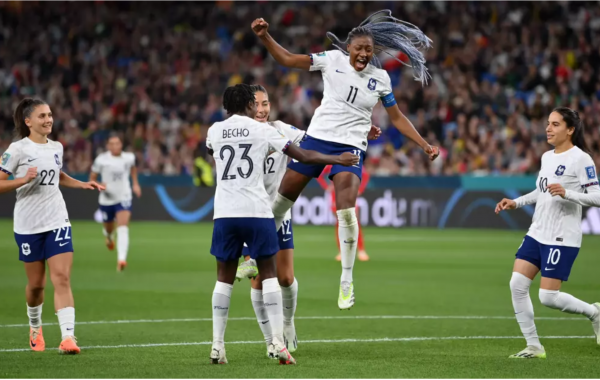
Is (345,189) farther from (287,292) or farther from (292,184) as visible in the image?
(287,292)

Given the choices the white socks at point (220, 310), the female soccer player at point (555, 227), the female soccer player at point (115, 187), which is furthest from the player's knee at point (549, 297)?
the female soccer player at point (115, 187)

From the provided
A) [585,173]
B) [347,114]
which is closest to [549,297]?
[585,173]

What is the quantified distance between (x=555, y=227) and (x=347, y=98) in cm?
228

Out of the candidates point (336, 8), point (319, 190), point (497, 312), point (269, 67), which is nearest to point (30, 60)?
point (269, 67)

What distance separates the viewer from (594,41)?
A: 28844 mm

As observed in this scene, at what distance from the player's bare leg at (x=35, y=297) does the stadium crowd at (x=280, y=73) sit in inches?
743

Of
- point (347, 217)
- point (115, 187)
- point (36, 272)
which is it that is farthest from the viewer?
point (115, 187)

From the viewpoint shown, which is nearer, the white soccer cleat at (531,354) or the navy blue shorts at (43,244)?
the white soccer cleat at (531,354)

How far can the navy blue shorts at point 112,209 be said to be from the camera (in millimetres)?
18406

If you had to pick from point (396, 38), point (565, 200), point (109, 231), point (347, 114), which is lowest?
point (109, 231)

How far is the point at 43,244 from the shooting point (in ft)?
29.6

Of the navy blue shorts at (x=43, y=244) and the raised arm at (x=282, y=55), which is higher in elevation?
the raised arm at (x=282, y=55)

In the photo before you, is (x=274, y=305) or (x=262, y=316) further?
(x=262, y=316)

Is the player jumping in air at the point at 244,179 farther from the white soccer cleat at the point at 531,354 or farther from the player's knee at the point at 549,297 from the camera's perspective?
the player's knee at the point at 549,297
